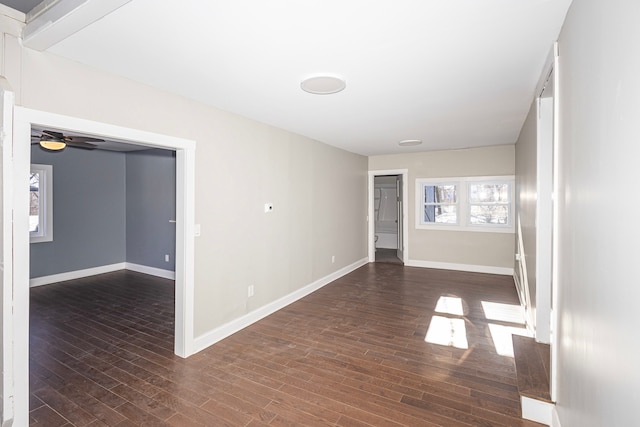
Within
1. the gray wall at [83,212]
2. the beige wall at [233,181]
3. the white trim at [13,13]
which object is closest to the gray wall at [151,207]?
the gray wall at [83,212]

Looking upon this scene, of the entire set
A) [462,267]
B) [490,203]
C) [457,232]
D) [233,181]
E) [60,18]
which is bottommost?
[462,267]

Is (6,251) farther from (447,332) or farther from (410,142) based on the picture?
(410,142)

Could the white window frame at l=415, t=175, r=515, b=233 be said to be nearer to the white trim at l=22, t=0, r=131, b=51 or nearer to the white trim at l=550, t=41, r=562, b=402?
the white trim at l=550, t=41, r=562, b=402

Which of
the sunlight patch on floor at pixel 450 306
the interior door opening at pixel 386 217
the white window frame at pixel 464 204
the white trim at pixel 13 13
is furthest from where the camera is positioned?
the interior door opening at pixel 386 217

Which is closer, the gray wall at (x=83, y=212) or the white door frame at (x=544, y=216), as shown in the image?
the white door frame at (x=544, y=216)

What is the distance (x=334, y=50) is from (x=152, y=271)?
5.64m

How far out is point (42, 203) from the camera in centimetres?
538

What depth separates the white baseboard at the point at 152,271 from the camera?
19.1 feet

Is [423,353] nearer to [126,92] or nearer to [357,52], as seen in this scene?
[357,52]

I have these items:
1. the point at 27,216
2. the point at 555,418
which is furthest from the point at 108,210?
the point at 555,418

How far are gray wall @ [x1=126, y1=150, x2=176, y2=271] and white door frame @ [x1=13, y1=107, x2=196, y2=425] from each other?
3133 millimetres

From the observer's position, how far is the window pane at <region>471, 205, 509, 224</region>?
5.92 m

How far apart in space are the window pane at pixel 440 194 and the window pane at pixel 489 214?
0.44 m

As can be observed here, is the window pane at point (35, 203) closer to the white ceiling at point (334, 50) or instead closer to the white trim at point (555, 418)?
the white ceiling at point (334, 50)
